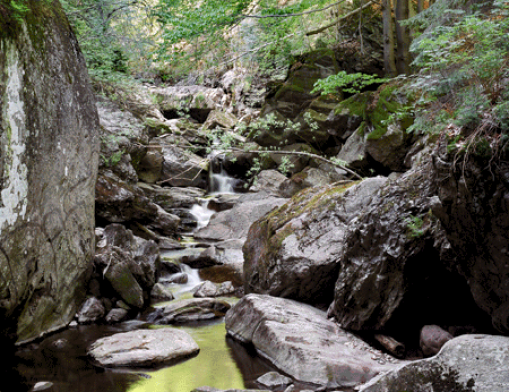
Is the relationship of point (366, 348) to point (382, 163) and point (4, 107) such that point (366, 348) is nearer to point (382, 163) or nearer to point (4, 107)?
point (4, 107)

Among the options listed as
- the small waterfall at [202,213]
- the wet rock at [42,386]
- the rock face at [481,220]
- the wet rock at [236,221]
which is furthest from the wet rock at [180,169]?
the rock face at [481,220]

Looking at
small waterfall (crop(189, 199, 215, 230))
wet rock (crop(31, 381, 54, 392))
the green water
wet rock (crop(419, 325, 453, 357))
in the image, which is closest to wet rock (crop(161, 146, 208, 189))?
small waterfall (crop(189, 199, 215, 230))

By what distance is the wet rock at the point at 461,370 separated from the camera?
290 cm

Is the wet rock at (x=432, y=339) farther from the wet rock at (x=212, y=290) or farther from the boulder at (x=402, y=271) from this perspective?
the wet rock at (x=212, y=290)

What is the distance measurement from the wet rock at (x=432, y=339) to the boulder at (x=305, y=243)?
161 centimetres

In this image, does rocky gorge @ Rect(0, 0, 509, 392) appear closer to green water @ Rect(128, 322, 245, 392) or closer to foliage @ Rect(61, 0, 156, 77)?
green water @ Rect(128, 322, 245, 392)

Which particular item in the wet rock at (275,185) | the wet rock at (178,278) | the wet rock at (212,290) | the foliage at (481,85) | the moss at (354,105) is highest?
the moss at (354,105)

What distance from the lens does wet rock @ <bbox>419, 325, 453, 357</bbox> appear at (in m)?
4.23

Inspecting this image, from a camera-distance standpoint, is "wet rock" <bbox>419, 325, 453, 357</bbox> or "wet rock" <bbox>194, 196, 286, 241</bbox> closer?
"wet rock" <bbox>419, 325, 453, 357</bbox>

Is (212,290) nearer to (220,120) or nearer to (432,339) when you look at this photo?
(432,339)

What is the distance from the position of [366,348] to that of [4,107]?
5.22 metres

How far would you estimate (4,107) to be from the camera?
4.98 metres

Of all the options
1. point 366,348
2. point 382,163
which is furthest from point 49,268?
point 382,163

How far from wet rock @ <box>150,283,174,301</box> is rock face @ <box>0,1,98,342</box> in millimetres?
1384
